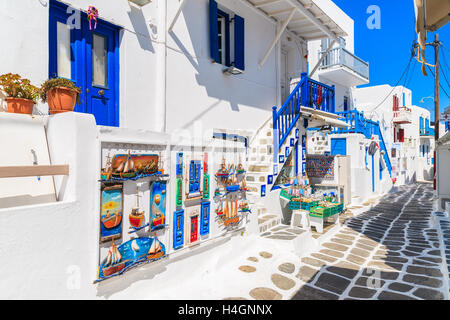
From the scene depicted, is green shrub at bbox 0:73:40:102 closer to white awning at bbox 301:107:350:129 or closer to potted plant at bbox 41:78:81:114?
potted plant at bbox 41:78:81:114

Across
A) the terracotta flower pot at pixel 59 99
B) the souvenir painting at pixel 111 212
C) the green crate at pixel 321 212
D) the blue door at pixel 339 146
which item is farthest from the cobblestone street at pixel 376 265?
the blue door at pixel 339 146

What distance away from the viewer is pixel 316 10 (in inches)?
324

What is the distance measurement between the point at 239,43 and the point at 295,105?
2.33 meters

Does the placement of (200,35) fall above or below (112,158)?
above

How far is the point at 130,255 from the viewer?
3.22 meters

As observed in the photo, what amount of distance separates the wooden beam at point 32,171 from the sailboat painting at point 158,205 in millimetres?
1041

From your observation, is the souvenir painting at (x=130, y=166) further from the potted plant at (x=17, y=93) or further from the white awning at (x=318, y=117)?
the white awning at (x=318, y=117)

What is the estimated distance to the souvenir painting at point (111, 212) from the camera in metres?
2.98

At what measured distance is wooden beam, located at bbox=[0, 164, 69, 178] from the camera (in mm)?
2367

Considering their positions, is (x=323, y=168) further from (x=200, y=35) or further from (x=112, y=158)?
(x=112, y=158)

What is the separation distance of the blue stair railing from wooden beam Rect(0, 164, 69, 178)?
17.5ft

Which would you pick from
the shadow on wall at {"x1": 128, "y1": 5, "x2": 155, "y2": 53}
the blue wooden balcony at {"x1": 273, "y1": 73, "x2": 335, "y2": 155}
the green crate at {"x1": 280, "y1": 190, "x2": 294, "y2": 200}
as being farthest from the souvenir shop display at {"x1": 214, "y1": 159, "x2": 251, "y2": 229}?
the shadow on wall at {"x1": 128, "y1": 5, "x2": 155, "y2": 53}

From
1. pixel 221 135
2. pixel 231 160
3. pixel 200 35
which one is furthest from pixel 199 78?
pixel 231 160
